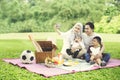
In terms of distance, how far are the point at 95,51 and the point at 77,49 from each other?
1.35 feet

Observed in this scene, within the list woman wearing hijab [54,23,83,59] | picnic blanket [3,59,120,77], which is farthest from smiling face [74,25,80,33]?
picnic blanket [3,59,120,77]

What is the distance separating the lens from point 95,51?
4746 millimetres

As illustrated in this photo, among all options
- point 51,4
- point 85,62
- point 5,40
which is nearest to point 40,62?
point 85,62

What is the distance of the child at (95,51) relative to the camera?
15.1 feet

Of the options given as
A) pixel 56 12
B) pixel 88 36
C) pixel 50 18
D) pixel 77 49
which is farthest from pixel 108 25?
pixel 77 49

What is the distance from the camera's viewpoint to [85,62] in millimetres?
4836

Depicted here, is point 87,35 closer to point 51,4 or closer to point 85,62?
point 85,62

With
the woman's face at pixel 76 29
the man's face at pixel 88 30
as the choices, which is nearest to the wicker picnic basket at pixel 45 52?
the woman's face at pixel 76 29

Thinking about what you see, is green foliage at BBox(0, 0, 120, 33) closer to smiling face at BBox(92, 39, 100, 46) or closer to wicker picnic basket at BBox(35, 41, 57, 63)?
wicker picnic basket at BBox(35, 41, 57, 63)

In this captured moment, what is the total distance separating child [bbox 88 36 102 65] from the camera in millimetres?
4606

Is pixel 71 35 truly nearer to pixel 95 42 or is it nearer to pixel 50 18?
pixel 95 42

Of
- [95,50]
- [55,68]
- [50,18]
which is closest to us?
[55,68]

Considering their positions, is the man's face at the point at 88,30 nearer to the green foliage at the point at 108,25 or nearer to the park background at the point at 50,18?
the park background at the point at 50,18

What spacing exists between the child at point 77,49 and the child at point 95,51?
22 cm
